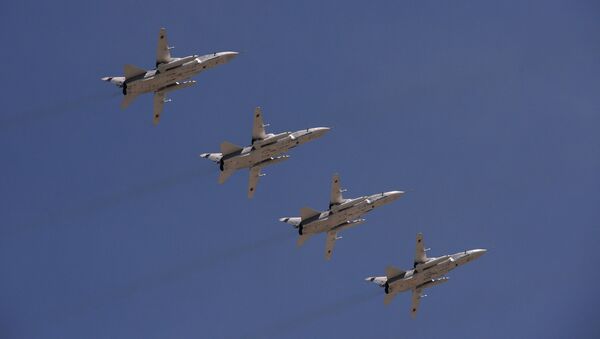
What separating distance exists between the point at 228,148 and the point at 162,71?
27.1 ft

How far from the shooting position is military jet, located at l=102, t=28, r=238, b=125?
107625 mm

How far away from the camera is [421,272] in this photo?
379 feet

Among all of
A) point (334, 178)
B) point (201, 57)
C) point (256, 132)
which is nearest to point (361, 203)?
point (334, 178)

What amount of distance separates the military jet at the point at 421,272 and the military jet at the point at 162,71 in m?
23.0

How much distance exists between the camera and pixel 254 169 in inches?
4439

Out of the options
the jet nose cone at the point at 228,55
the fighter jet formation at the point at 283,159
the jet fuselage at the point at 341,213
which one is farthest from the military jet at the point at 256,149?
the jet fuselage at the point at 341,213

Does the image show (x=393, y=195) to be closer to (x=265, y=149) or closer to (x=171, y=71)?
(x=265, y=149)

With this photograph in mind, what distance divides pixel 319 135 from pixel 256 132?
5.41 metres

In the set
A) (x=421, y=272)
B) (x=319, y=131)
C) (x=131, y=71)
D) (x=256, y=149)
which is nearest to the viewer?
(x=131, y=71)

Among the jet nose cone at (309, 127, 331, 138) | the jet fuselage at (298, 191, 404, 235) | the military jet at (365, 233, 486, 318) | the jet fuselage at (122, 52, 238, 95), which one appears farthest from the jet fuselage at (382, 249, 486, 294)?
the jet fuselage at (122, 52, 238, 95)

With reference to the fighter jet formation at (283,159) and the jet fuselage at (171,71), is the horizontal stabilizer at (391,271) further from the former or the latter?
the jet fuselage at (171,71)

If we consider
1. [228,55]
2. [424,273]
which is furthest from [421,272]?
[228,55]

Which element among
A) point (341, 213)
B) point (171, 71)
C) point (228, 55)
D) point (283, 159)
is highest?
point (228, 55)

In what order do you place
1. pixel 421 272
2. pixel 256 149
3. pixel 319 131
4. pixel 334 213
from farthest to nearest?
1. pixel 421 272
2. pixel 334 213
3. pixel 319 131
4. pixel 256 149
